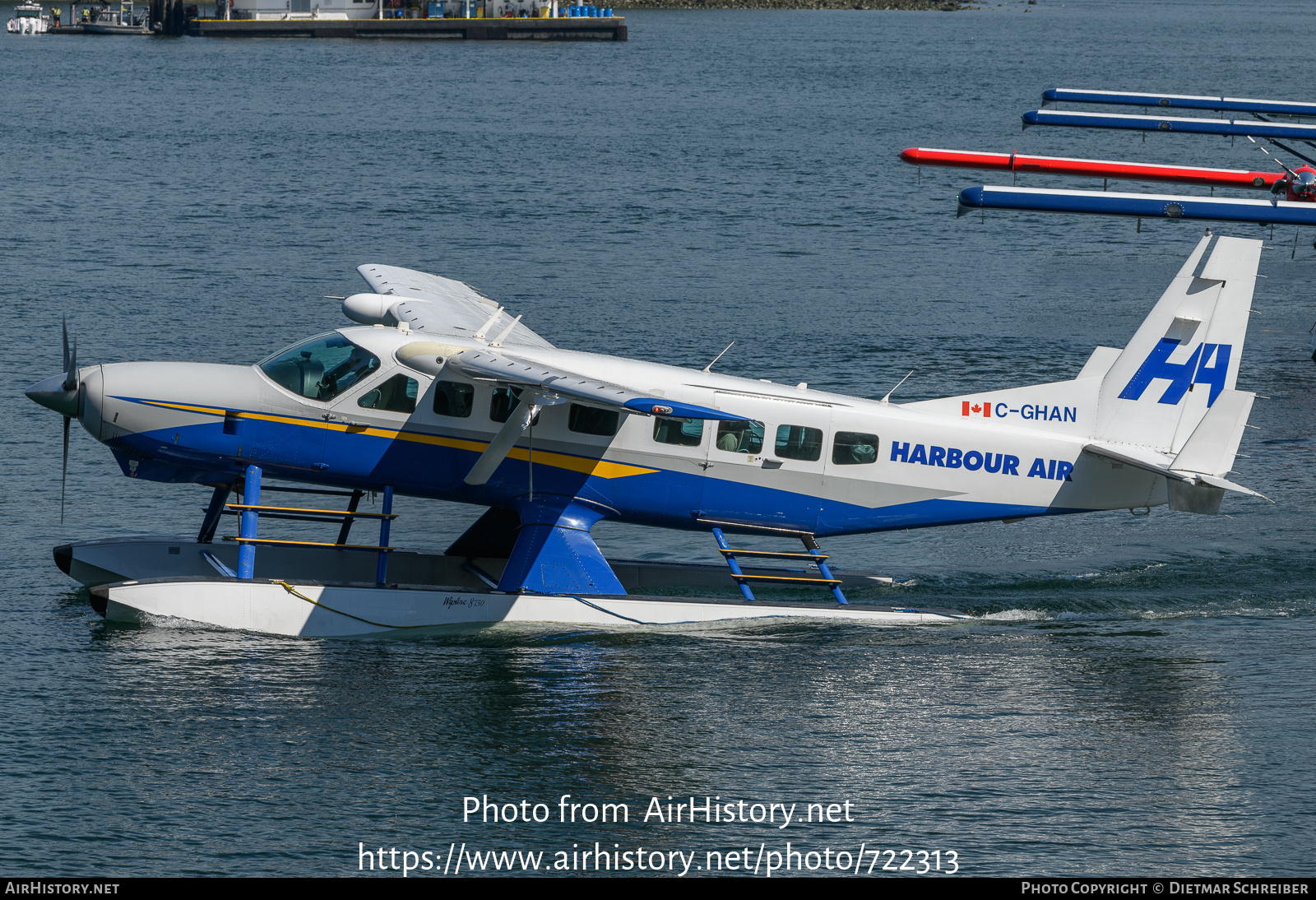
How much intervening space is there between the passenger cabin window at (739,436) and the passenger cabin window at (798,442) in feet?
0.93

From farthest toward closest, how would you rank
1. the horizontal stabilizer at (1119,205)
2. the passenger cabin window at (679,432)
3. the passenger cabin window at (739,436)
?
1. the horizontal stabilizer at (1119,205)
2. the passenger cabin window at (739,436)
3. the passenger cabin window at (679,432)

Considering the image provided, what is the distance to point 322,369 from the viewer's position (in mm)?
18203

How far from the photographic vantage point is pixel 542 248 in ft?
155

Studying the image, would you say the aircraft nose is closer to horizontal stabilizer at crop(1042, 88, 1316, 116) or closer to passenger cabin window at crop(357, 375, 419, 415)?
passenger cabin window at crop(357, 375, 419, 415)

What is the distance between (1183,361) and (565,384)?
9050 mm

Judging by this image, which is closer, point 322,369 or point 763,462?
point 322,369

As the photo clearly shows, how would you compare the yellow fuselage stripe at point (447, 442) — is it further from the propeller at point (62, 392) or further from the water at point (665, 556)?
the water at point (665, 556)

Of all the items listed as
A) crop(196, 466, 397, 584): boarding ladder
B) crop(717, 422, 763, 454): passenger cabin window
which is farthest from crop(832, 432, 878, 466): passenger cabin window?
crop(196, 466, 397, 584): boarding ladder

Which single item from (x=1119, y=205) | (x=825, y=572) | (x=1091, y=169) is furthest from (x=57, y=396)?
(x=1091, y=169)

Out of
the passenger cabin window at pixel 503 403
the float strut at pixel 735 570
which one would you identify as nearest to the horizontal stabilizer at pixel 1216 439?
the float strut at pixel 735 570

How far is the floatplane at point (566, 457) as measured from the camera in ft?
59.0

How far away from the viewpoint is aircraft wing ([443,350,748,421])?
52.9 ft

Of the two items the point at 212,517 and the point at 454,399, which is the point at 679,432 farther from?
the point at 212,517

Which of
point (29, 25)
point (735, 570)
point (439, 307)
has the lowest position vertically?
point (735, 570)
